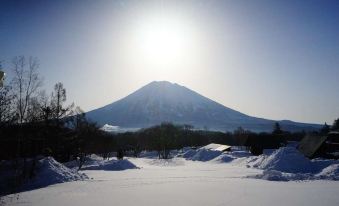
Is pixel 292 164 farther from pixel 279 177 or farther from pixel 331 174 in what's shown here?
pixel 279 177

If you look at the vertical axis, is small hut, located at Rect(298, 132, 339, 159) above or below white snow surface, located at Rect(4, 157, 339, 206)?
above

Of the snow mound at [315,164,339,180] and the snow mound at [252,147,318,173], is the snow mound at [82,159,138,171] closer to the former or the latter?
the snow mound at [252,147,318,173]

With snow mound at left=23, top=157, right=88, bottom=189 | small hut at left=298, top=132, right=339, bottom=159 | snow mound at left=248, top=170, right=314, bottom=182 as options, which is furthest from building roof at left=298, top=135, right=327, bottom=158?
snow mound at left=23, top=157, right=88, bottom=189

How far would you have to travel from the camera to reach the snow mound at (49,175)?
20.0 m

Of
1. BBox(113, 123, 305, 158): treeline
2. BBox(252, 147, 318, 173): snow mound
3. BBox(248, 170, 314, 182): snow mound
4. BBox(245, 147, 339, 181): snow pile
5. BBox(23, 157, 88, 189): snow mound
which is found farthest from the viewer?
BBox(113, 123, 305, 158): treeline

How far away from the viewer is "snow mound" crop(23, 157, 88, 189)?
20.0 m

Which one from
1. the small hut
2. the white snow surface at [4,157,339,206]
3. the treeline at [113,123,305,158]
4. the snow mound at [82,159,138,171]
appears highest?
the treeline at [113,123,305,158]

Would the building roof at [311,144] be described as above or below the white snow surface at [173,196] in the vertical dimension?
above

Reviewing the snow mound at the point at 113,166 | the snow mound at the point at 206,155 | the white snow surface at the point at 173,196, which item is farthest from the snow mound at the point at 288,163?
the snow mound at the point at 206,155

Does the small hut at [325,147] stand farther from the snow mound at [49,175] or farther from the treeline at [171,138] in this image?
the treeline at [171,138]

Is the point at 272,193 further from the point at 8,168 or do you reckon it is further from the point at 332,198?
the point at 8,168

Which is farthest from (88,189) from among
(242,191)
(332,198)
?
(332,198)

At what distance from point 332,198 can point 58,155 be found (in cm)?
3058

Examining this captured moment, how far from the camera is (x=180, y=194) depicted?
15.1 meters
